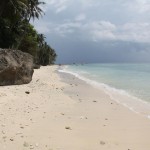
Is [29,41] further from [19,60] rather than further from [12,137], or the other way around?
[12,137]

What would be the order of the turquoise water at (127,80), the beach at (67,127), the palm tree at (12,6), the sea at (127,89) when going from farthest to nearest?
the palm tree at (12,6), the turquoise water at (127,80), the sea at (127,89), the beach at (67,127)

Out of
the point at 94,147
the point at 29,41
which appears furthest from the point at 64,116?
the point at 29,41

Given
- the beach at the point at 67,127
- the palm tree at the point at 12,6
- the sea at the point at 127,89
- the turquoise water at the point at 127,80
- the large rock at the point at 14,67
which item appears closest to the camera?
the beach at the point at 67,127

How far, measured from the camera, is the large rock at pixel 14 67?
1753cm

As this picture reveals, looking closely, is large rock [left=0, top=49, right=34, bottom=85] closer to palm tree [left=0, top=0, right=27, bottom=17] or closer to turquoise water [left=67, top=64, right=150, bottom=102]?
turquoise water [left=67, top=64, right=150, bottom=102]

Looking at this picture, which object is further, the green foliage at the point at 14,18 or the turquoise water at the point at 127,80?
the green foliage at the point at 14,18

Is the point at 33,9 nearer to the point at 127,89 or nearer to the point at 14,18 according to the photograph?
the point at 14,18

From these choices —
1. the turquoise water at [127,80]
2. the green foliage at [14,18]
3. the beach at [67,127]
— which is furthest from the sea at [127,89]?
the green foliage at [14,18]

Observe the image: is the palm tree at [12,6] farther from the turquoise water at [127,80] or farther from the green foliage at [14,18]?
the turquoise water at [127,80]

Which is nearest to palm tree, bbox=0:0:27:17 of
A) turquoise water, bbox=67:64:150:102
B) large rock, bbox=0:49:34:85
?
turquoise water, bbox=67:64:150:102

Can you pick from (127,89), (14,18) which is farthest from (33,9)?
(127,89)

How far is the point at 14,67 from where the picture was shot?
18203 mm

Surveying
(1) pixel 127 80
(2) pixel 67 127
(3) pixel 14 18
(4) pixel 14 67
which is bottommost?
(1) pixel 127 80

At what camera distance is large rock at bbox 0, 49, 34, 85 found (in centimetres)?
1753
